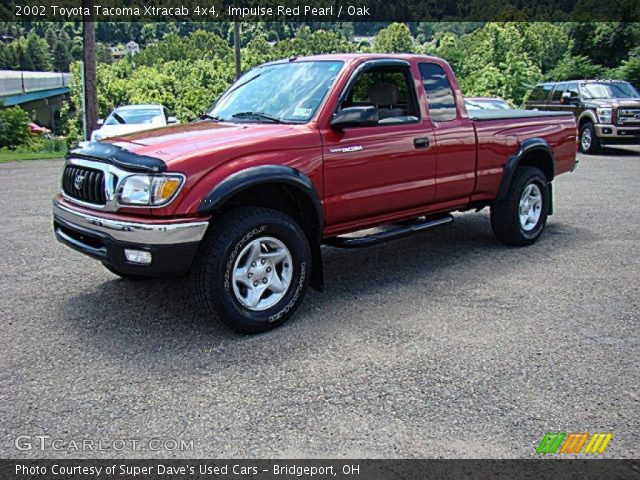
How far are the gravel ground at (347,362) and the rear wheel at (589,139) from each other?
1196 cm

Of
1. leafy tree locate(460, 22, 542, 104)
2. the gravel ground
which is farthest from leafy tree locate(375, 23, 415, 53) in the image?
the gravel ground

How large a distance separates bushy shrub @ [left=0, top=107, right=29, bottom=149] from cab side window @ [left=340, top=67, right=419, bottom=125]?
79.6ft

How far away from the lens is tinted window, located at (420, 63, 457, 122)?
18.9 ft

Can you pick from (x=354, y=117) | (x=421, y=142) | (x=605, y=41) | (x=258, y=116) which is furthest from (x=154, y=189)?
(x=605, y=41)

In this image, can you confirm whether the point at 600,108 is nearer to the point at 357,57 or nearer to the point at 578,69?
the point at 357,57

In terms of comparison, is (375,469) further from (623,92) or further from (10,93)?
(10,93)

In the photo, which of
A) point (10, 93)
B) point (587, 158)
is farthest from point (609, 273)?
point (10, 93)

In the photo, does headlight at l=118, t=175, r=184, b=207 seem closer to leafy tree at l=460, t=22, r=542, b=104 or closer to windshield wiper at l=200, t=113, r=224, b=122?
windshield wiper at l=200, t=113, r=224, b=122

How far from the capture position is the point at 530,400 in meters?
3.42

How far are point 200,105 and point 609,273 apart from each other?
207ft

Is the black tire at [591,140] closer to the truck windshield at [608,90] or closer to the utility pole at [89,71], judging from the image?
the truck windshield at [608,90]

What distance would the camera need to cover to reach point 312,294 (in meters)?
5.30

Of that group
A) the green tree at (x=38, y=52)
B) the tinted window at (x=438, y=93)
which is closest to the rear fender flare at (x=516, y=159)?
the tinted window at (x=438, y=93)

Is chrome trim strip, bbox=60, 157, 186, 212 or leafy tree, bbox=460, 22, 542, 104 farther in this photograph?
leafy tree, bbox=460, 22, 542, 104
